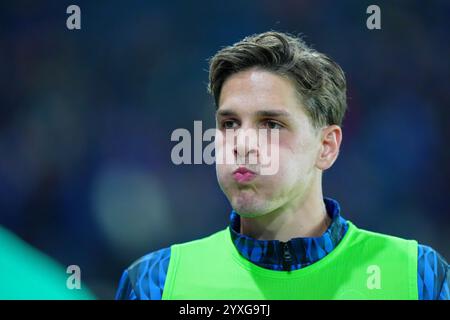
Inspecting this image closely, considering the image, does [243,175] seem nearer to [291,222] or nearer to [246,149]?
[246,149]

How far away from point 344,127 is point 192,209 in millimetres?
816

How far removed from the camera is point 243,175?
6.41 feet

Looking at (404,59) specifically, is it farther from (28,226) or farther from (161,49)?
(28,226)

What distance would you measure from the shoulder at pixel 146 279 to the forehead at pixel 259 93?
602 millimetres

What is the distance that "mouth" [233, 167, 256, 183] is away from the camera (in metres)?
1.95

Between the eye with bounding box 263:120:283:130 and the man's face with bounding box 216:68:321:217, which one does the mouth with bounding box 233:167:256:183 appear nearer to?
the man's face with bounding box 216:68:321:217

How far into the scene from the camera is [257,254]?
207cm

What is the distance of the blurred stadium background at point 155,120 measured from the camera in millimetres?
2820

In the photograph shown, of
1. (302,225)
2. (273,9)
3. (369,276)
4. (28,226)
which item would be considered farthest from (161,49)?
(369,276)

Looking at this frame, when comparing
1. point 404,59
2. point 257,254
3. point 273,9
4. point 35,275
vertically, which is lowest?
point 35,275

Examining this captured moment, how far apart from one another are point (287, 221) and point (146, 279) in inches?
21.0

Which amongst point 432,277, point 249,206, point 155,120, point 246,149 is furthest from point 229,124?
point 155,120

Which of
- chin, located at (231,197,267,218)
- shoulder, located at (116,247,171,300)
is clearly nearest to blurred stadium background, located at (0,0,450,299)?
shoulder, located at (116,247,171,300)
